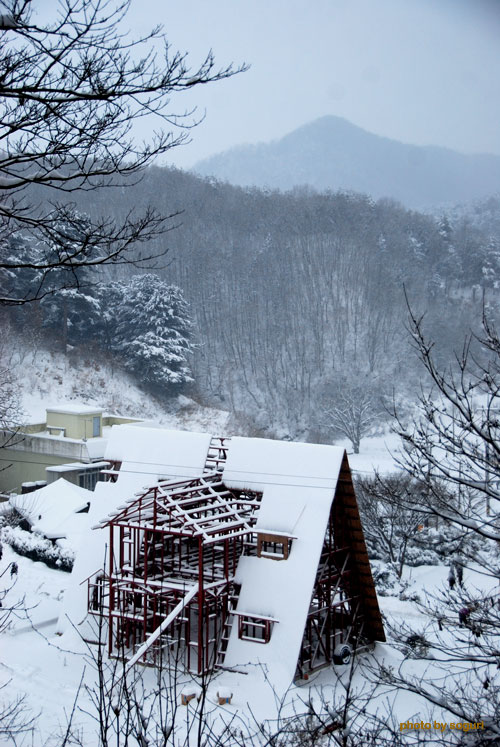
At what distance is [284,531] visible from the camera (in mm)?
11672

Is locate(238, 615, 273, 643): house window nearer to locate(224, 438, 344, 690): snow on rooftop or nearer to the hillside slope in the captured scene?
locate(224, 438, 344, 690): snow on rooftop

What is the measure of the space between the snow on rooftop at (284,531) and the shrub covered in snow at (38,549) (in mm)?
7183

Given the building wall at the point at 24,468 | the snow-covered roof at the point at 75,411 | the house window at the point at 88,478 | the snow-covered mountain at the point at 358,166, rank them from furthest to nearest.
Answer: the snow-covered mountain at the point at 358,166
the snow-covered roof at the point at 75,411
the building wall at the point at 24,468
the house window at the point at 88,478

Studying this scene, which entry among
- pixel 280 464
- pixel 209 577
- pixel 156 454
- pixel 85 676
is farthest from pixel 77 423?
pixel 85 676

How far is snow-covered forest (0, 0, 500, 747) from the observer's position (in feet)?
14.5

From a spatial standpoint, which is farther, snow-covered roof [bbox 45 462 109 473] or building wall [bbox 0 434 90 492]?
building wall [bbox 0 434 90 492]

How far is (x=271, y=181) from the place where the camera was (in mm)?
98250

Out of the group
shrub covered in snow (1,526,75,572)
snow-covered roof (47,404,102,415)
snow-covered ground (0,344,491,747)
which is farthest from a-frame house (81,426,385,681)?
snow-covered roof (47,404,102,415)

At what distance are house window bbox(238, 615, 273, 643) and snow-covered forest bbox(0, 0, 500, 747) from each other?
10cm

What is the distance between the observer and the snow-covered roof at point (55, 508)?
1969 centimetres

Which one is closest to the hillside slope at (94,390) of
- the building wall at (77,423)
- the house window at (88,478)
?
the building wall at (77,423)

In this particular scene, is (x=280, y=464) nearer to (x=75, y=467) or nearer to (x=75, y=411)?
(x=75, y=467)

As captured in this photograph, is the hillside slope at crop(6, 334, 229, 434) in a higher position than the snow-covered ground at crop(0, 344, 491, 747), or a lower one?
higher

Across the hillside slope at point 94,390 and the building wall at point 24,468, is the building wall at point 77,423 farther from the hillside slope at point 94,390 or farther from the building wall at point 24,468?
the hillside slope at point 94,390
